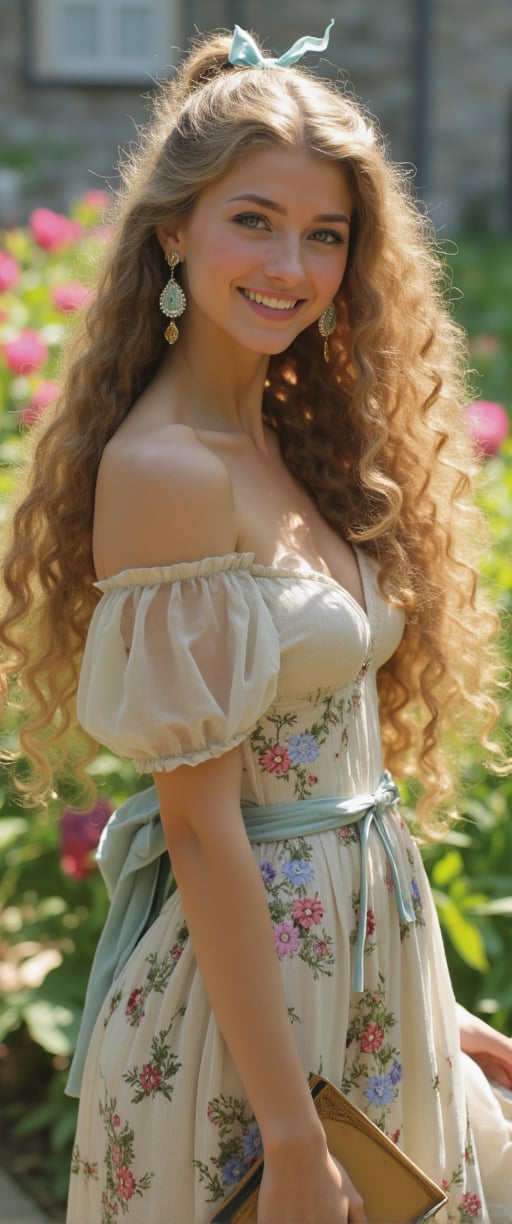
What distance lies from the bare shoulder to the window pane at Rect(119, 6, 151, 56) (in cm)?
1303

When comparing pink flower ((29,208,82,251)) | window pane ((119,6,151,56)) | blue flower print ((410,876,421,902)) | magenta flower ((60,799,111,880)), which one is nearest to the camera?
blue flower print ((410,876,421,902))

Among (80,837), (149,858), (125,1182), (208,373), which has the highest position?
(208,373)

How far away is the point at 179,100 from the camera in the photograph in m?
1.90

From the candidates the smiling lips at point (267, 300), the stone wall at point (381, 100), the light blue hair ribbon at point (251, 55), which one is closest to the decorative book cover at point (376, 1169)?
the smiling lips at point (267, 300)

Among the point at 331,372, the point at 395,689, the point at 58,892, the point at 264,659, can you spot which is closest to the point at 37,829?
the point at 58,892

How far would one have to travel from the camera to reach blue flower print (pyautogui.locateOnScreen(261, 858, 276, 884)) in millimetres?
1746

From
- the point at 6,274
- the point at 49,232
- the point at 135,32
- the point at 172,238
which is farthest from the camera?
the point at 135,32

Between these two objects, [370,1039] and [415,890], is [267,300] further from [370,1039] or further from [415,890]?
[370,1039]

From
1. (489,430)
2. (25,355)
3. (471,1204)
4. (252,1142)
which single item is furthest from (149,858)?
(25,355)

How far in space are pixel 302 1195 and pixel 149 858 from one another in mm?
505

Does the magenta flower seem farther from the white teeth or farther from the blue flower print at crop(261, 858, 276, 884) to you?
the white teeth

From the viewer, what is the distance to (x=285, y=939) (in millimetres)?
1720

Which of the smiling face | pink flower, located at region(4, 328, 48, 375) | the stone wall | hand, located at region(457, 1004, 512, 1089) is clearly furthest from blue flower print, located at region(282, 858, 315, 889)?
the stone wall

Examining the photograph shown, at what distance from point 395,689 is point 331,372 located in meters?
0.49
